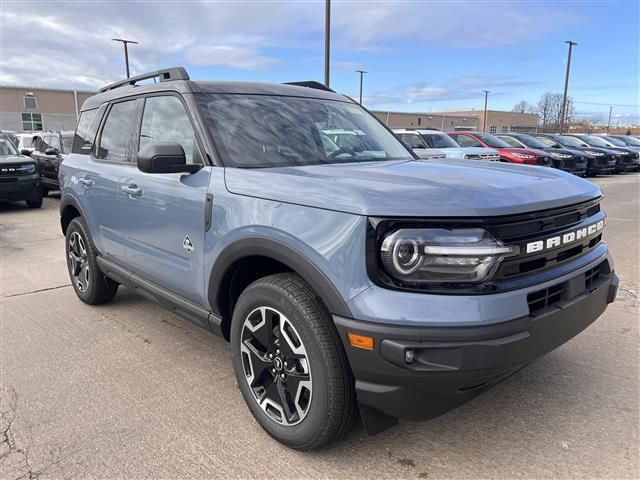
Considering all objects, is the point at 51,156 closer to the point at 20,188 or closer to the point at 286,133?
the point at 20,188

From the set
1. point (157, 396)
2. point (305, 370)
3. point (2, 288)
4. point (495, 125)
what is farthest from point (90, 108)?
point (495, 125)

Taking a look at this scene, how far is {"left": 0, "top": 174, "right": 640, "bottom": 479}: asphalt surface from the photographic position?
2.44 meters

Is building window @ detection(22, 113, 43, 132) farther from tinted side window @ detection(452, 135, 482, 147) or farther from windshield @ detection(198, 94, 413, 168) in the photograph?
A: windshield @ detection(198, 94, 413, 168)

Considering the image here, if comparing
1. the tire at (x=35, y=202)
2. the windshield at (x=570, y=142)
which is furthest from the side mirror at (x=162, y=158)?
the windshield at (x=570, y=142)

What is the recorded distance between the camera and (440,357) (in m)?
1.95

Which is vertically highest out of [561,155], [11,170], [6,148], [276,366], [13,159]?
[6,148]

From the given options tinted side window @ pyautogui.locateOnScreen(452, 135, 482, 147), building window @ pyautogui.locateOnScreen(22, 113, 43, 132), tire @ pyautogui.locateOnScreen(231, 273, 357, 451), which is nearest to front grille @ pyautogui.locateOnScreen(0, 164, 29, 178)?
tire @ pyautogui.locateOnScreen(231, 273, 357, 451)

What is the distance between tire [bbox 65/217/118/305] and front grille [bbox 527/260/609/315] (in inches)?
145

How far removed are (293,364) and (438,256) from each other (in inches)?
36.7

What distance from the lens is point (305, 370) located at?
2.38 metres

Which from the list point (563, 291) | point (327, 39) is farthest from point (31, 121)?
point (563, 291)

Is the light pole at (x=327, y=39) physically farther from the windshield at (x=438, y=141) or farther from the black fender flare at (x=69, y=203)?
the black fender flare at (x=69, y=203)

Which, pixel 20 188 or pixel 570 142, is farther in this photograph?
pixel 570 142

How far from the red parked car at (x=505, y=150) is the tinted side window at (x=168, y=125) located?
12.8 metres
